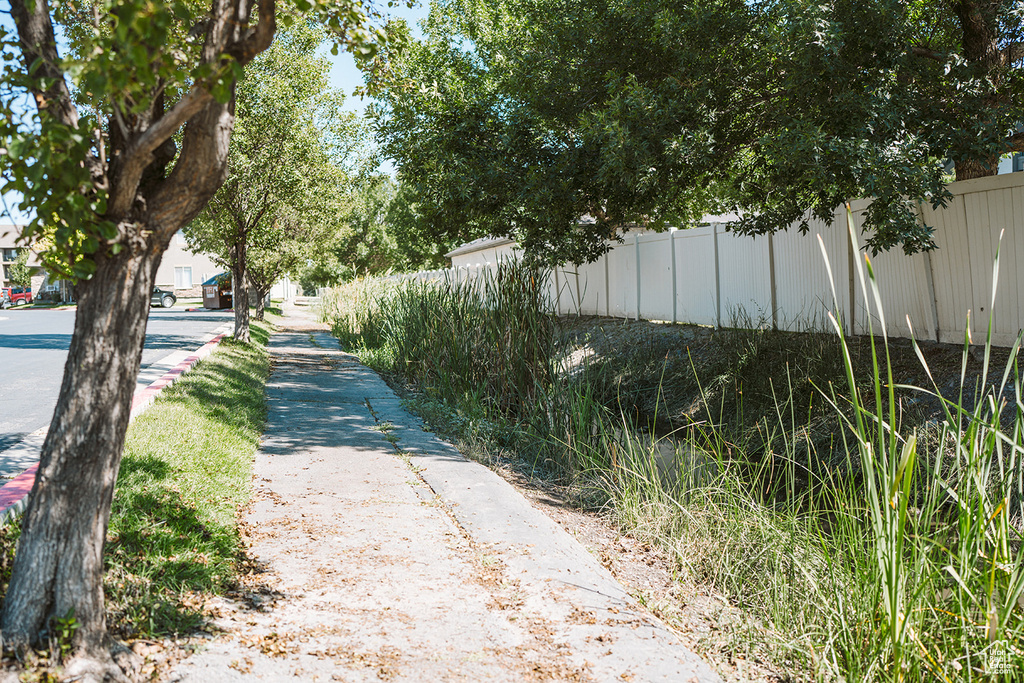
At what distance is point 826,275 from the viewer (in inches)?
415

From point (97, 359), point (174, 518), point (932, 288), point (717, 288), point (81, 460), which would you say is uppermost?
point (717, 288)

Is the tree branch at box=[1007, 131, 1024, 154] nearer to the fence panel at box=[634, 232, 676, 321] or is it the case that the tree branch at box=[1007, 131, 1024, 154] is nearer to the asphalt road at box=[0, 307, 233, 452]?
the fence panel at box=[634, 232, 676, 321]

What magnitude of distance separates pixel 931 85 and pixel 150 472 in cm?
766

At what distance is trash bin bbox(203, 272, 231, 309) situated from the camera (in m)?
36.6

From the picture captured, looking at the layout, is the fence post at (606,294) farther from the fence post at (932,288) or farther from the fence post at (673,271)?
the fence post at (932,288)

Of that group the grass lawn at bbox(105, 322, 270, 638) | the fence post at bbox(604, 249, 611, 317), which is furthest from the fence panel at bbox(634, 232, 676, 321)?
the grass lawn at bbox(105, 322, 270, 638)

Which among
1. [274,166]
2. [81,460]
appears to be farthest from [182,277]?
[81,460]

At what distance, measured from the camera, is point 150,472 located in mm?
4961

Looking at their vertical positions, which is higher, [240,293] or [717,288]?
[240,293]

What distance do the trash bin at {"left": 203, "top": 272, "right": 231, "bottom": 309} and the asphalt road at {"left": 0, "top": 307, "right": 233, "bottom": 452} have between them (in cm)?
1262

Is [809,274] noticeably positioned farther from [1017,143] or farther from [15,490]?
[15,490]

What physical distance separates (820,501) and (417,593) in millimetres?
3382

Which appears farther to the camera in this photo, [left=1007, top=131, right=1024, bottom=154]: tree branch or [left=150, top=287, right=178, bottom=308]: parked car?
[left=150, top=287, right=178, bottom=308]: parked car

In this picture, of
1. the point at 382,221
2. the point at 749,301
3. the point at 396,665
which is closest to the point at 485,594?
→ the point at 396,665
